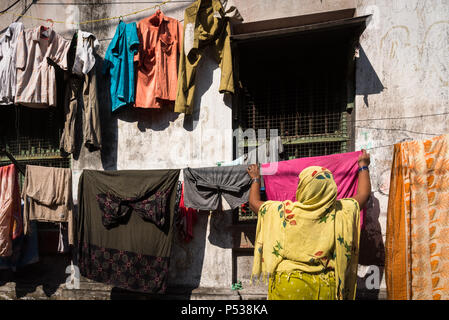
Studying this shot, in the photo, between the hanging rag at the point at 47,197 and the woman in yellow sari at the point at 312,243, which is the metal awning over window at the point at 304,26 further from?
the hanging rag at the point at 47,197

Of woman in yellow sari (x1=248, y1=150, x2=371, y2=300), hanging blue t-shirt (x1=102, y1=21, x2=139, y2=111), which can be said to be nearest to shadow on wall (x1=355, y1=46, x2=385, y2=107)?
woman in yellow sari (x1=248, y1=150, x2=371, y2=300)

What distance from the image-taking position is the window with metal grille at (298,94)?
3.54 metres

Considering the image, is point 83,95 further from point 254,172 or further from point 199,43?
point 254,172

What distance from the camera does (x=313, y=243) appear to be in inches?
72.7

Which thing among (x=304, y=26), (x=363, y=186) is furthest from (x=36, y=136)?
(x=363, y=186)

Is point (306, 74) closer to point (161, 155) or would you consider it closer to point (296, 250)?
point (161, 155)

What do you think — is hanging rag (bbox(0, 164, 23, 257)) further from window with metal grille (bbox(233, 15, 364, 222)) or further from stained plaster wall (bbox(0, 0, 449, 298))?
window with metal grille (bbox(233, 15, 364, 222))

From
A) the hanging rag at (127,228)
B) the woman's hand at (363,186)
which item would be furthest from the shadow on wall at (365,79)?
the hanging rag at (127,228)

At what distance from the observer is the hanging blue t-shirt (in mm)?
3779

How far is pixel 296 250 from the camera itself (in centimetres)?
188

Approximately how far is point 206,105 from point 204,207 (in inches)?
58.2

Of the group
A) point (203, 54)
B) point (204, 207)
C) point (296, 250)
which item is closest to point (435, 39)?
point (203, 54)

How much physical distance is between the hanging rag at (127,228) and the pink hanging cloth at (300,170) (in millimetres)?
1173

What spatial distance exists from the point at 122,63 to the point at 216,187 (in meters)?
2.26
